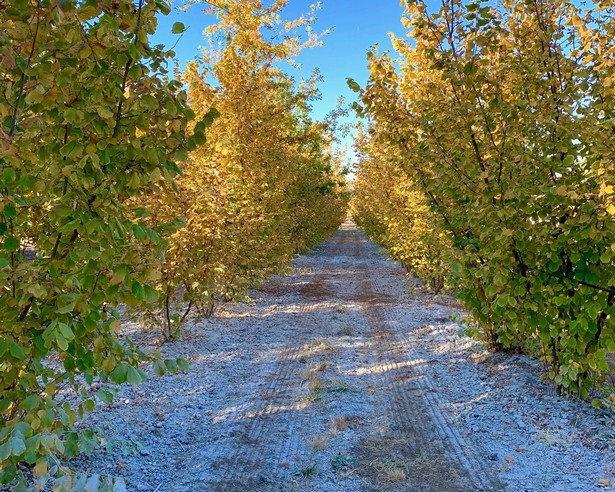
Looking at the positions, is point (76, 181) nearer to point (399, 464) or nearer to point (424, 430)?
point (399, 464)

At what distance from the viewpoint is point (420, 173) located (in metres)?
4.63

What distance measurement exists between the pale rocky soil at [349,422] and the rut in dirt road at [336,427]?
0.5 inches

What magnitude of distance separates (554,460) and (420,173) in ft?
8.94

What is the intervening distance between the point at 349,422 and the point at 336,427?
18 cm

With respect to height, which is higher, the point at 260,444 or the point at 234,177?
the point at 234,177

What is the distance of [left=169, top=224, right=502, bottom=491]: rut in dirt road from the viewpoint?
3121 mm

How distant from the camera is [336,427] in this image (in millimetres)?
3873

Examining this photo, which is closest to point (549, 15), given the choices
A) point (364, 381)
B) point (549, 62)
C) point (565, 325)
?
point (549, 62)

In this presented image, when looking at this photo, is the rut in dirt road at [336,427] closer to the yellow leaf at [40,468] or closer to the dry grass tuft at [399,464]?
the dry grass tuft at [399,464]

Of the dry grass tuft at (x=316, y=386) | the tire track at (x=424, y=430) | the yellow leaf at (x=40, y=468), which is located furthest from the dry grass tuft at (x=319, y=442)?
the yellow leaf at (x=40, y=468)

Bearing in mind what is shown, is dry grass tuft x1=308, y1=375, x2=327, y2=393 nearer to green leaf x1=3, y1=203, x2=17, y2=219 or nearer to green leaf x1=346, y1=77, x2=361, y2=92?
green leaf x1=346, y1=77, x2=361, y2=92

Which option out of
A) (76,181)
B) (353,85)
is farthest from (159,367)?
(353,85)

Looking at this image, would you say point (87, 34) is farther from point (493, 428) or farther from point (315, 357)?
point (315, 357)

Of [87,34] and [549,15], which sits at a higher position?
[549,15]
